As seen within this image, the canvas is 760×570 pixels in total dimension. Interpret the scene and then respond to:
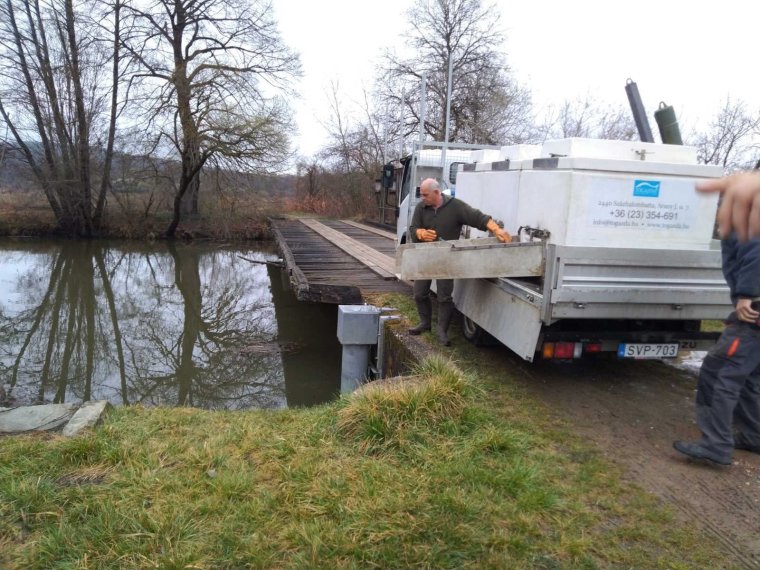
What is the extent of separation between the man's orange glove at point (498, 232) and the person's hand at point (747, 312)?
2094mm

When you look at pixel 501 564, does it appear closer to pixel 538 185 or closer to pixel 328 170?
pixel 538 185

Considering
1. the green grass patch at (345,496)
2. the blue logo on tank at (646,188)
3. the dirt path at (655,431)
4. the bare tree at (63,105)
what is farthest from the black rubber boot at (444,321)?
the bare tree at (63,105)

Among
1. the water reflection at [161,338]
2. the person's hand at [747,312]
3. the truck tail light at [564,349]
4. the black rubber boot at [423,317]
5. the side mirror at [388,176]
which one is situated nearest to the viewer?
the person's hand at [747,312]

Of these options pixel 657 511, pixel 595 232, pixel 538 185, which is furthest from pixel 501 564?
pixel 538 185

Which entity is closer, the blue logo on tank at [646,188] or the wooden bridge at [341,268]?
the blue logo on tank at [646,188]

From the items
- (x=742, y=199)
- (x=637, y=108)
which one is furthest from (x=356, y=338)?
(x=742, y=199)

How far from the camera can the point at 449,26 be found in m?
26.2

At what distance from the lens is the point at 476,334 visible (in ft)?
20.1

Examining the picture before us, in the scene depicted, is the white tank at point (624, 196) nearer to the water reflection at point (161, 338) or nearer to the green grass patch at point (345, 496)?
the green grass patch at point (345, 496)

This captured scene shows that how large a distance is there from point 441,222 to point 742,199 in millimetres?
3763

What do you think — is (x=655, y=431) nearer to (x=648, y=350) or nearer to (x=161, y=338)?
(x=648, y=350)

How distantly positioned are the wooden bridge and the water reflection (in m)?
1.38

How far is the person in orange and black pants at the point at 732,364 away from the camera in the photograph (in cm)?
339

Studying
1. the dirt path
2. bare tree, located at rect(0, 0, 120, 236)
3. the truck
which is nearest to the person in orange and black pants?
the dirt path
